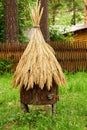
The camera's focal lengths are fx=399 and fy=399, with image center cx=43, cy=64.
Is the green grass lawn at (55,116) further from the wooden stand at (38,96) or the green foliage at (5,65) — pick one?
the green foliage at (5,65)

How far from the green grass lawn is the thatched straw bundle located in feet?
2.20

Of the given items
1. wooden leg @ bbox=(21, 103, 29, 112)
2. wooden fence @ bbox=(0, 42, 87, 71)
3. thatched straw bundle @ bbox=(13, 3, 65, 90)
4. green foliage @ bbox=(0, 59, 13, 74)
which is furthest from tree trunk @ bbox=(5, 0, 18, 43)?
wooden leg @ bbox=(21, 103, 29, 112)

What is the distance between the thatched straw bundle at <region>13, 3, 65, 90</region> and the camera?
8.37 metres

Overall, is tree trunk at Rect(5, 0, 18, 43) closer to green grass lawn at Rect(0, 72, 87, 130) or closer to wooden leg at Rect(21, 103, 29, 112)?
green grass lawn at Rect(0, 72, 87, 130)

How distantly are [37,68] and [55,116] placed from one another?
1128 mm

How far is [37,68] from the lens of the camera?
842 cm

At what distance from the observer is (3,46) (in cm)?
1586

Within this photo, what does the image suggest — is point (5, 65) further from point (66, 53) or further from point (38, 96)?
point (38, 96)

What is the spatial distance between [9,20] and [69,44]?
282cm

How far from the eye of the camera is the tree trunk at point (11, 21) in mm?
16781

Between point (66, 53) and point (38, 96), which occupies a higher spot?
point (38, 96)

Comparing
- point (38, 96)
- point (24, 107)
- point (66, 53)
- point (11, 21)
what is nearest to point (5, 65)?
point (11, 21)

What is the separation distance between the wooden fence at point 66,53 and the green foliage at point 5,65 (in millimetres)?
216

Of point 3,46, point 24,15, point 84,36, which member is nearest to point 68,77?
point 3,46
